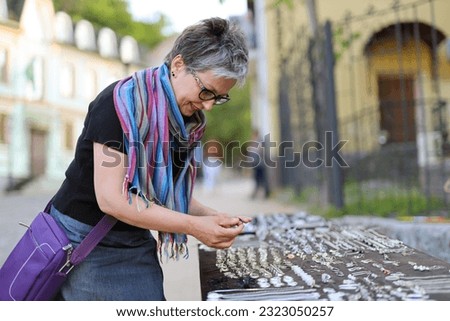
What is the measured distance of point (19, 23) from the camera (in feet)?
15.5

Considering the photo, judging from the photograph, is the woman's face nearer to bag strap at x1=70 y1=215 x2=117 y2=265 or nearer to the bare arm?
the bare arm

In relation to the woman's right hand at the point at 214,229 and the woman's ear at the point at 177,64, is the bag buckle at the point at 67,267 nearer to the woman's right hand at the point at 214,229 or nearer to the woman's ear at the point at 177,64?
the woman's right hand at the point at 214,229

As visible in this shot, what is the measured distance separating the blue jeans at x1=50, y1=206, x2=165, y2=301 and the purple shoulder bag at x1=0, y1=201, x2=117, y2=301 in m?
0.04

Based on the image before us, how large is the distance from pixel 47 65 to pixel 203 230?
14.9ft

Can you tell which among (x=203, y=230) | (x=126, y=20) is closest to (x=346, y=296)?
(x=203, y=230)

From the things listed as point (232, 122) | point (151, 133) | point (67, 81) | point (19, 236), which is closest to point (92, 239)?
point (151, 133)

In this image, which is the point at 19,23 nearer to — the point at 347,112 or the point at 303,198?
the point at 303,198

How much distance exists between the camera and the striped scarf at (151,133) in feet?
5.58

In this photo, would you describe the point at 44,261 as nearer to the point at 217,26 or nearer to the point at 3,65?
the point at 217,26

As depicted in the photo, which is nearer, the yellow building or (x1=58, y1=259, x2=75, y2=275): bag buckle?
(x1=58, y1=259, x2=75, y2=275): bag buckle

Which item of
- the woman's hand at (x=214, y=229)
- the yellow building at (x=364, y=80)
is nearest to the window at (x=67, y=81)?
the yellow building at (x=364, y=80)

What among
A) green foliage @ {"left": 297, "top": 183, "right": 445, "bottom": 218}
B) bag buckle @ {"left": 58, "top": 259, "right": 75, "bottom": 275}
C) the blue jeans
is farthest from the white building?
green foliage @ {"left": 297, "top": 183, "right": 445, "bottom": 218}

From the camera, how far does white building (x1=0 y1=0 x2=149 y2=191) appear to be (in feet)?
13.7
